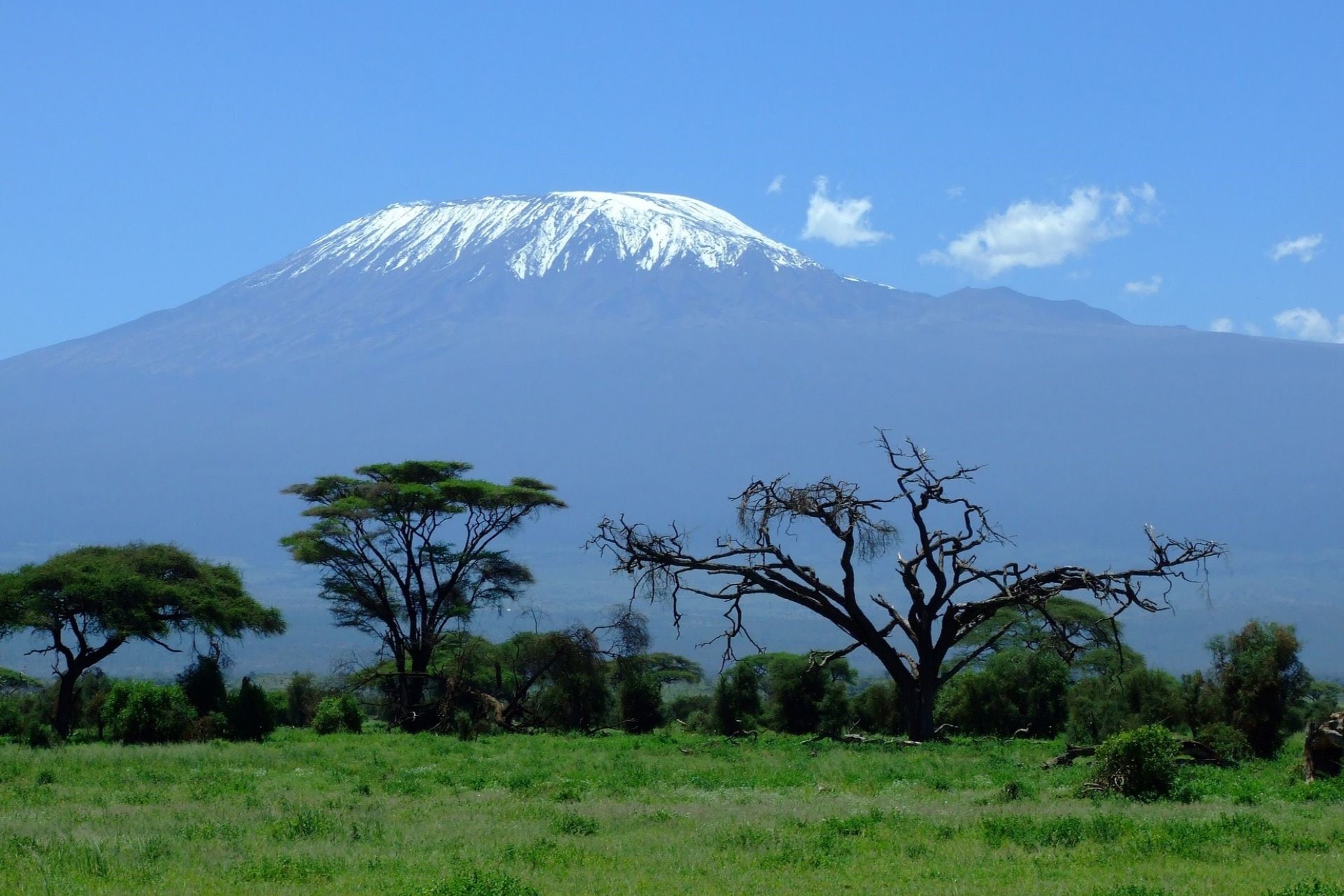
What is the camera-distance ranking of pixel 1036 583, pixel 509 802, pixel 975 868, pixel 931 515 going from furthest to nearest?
pixel 931 515 < pixel 1036 583 < pixel 509 802 < pixel 975 868

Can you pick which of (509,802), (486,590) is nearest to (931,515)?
(486,590)

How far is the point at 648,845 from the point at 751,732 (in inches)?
810

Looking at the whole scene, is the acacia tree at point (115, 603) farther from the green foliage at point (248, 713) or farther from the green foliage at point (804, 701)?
the green foliage at point (804, 701)

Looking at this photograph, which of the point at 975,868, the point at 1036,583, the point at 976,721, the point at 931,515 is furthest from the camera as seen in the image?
the point at 931,515

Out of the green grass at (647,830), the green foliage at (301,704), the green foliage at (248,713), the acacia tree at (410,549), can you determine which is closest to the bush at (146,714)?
the green foliage at (248,713)

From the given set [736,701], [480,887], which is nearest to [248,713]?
[736,701]

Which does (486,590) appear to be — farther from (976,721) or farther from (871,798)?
(871,798)

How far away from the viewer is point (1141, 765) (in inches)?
701

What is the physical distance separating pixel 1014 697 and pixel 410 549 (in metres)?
17.1

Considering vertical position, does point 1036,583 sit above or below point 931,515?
below

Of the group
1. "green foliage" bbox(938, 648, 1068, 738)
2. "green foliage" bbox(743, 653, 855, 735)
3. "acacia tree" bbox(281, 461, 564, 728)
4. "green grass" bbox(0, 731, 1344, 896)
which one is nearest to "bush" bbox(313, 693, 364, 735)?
"acacia tree" bbox(281, 461, 564, 728)

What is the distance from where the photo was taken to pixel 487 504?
4181 cm

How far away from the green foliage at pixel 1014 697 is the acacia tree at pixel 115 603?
17355 millimetres

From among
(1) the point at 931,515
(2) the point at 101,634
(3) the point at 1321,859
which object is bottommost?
(3) the point at 1321,859
